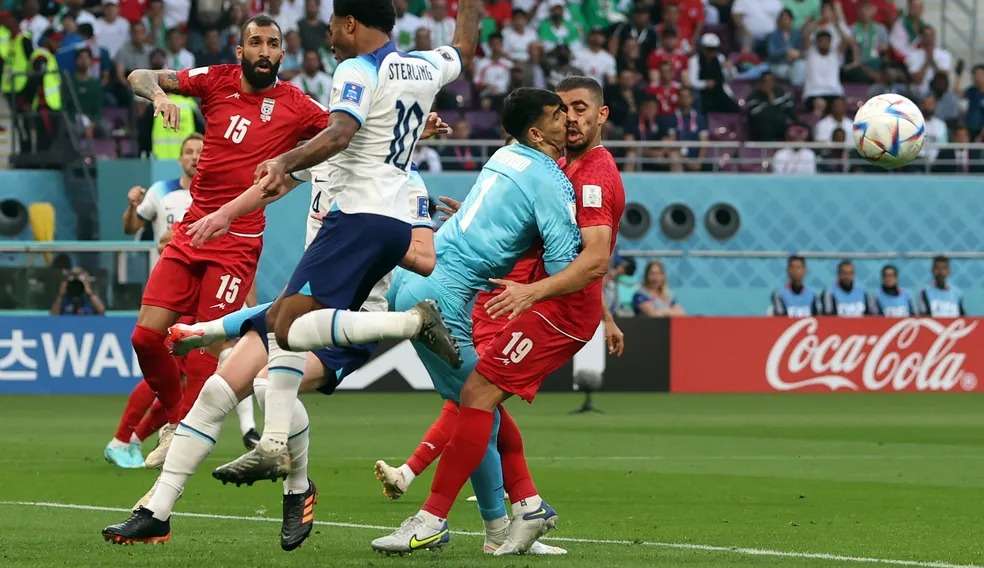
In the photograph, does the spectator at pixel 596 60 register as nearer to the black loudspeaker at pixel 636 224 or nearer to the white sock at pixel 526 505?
the black loudspeaker at pixel 636 224

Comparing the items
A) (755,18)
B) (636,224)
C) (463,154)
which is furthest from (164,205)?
(755,18)

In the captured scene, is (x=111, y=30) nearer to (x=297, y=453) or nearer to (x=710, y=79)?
(x=710, y=79)

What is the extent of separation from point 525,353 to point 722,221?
1890 cm

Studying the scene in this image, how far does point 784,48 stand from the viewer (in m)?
29.3

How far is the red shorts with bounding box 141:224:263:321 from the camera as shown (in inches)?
434

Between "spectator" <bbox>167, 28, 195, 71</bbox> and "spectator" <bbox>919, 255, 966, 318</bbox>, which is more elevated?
"spectator" <bbox>167, 28, 195, 71</bbox>

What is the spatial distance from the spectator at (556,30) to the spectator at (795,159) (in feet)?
11.6

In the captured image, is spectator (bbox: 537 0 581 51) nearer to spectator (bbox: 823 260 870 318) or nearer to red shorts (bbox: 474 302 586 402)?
spectator (bbox: 823 260 870 318)

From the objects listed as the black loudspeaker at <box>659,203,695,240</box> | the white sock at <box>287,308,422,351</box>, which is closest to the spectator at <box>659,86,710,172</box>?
the black loudspeaker at <box>659,203,695,240</box>

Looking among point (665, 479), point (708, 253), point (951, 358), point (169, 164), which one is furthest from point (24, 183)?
point (665, 479)

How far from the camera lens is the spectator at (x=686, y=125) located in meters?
27.0

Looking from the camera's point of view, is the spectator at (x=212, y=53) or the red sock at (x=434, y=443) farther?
the spectator at (x=212, y=53)

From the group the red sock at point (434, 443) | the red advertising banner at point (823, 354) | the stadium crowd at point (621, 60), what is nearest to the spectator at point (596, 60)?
the stadium crowd at point (621, 60)

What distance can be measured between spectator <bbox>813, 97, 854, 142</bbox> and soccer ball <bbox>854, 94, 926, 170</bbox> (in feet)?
44.7
